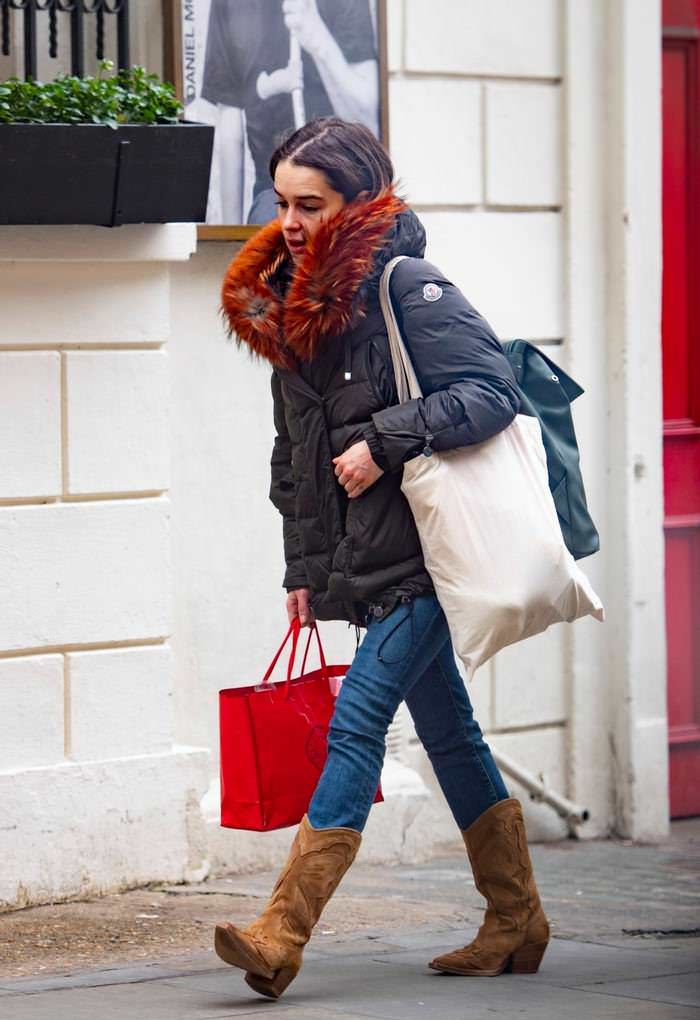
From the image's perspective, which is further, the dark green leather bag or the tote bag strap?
the dark green leather bag

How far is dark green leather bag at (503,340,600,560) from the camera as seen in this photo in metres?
4.63

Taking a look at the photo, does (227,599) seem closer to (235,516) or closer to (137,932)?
(235,516)

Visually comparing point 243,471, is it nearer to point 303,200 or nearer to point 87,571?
point 87,571

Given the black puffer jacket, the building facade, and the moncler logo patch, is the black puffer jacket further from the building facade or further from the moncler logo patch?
the building facade

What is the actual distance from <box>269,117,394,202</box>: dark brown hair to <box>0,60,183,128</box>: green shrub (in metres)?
1.11

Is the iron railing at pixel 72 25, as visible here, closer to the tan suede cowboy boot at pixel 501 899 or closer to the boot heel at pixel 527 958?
the tan suede cowboy boot at pixel 501 899

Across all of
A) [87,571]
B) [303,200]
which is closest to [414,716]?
[303,200]

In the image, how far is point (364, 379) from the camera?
452cm

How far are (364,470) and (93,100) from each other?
1.74 meters

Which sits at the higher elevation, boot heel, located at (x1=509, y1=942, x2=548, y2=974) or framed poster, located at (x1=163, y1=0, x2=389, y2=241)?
framed poster, located at (x1=163, y1=0, x2=389, y2=241)

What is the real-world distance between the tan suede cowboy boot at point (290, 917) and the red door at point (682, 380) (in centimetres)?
349

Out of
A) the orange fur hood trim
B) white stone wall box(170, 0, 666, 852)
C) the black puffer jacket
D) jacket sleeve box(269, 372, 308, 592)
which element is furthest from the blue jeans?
white stone wall box(170, 0, 666, 852)

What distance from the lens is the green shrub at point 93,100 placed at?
216 inches

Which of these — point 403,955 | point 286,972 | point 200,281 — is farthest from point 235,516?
point 286,972
